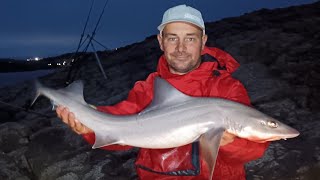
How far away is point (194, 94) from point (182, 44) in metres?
0.54

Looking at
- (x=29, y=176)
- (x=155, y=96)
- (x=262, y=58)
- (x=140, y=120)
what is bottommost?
(x=29, y=176)

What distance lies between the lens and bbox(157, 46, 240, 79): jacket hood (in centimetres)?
387

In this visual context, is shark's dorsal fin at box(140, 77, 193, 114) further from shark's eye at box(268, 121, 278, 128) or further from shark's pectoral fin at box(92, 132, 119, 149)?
shark's eye at box(268, 121, 278, 128)

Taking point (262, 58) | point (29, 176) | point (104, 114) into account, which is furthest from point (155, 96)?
point (262, 58)

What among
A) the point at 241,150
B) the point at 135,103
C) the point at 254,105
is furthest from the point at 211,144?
the point at 254,105

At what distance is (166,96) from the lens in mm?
3492

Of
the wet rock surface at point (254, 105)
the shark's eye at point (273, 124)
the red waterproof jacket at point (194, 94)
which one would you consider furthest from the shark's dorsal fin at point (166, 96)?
the wet rock surface at point (254, 105)

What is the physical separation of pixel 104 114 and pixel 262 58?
7.82 metres

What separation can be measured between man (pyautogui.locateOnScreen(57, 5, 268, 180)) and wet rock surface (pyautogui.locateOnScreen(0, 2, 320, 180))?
1.51 meters

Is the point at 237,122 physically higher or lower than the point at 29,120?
higher

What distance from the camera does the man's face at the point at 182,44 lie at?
151 inches

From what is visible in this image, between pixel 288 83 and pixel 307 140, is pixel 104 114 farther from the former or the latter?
pixel 288 83

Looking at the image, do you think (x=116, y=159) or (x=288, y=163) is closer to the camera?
(x=288, y=163)

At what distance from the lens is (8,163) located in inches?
274
